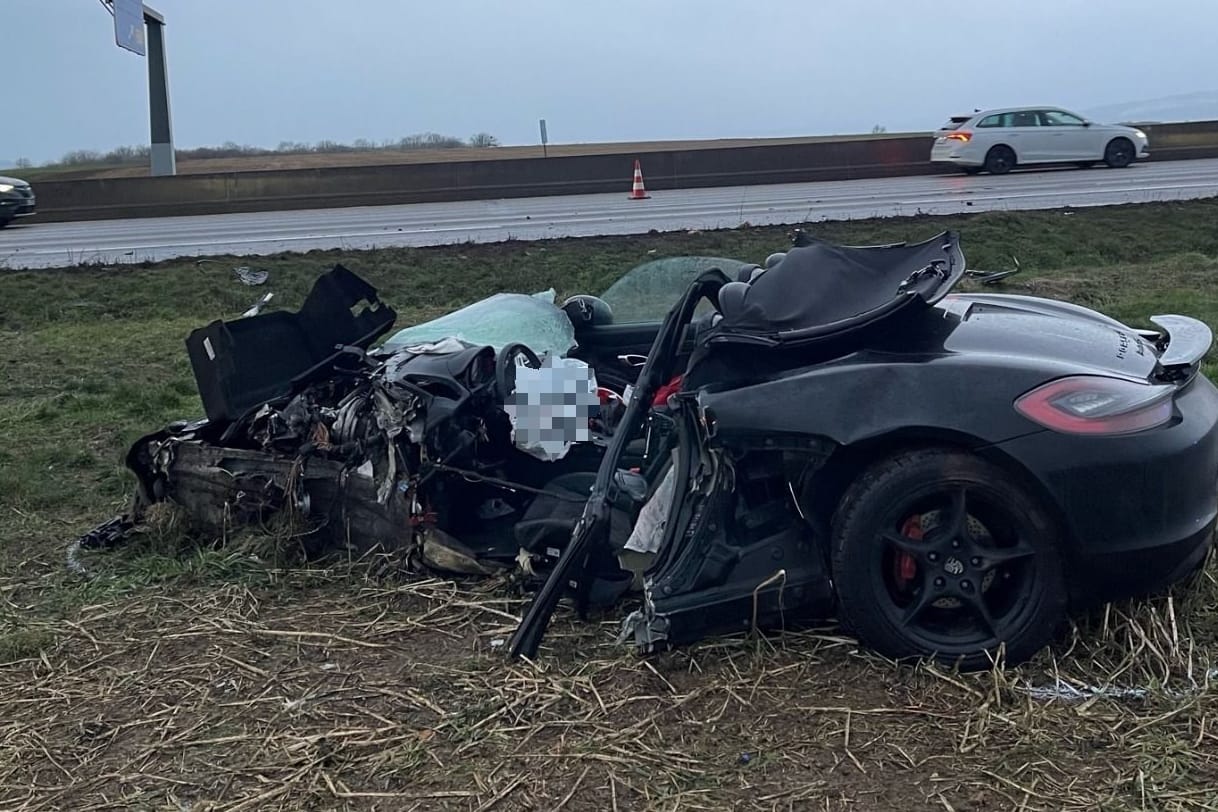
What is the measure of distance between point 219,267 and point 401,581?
455 inches

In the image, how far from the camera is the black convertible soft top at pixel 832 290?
3760mm

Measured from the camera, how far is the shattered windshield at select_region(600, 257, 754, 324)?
4.89 m

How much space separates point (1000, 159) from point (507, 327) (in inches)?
864

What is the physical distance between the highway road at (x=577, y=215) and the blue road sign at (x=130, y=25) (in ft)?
16.1

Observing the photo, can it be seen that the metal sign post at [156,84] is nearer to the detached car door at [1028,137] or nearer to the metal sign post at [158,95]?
the metal sign post at [158,95]

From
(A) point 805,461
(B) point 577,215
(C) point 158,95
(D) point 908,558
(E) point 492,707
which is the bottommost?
(E) point 492,707

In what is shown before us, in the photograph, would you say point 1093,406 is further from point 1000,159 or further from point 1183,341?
point 1000,159

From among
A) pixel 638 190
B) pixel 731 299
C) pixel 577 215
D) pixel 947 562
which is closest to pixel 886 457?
pixel 947 562

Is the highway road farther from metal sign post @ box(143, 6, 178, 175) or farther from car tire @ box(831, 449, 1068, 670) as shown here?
car tire @ box(831, 449, 1068, 670)

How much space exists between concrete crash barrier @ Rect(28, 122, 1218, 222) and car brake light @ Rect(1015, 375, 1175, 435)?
2221 cm

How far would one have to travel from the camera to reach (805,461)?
366 cm

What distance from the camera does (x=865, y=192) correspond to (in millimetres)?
21516

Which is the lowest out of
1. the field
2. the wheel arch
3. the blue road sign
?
the field

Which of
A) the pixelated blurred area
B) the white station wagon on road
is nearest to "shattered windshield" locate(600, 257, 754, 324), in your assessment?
the pixelated blurred area
